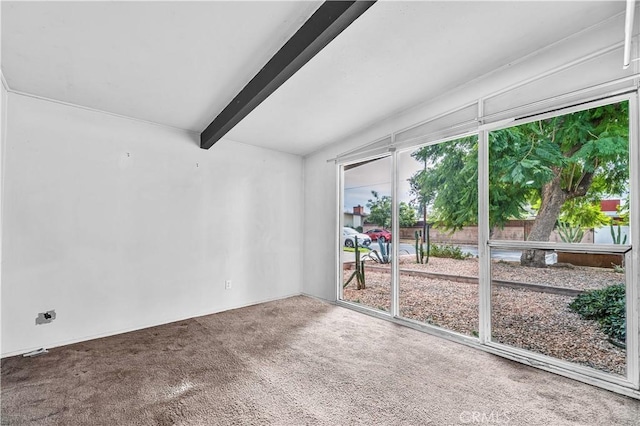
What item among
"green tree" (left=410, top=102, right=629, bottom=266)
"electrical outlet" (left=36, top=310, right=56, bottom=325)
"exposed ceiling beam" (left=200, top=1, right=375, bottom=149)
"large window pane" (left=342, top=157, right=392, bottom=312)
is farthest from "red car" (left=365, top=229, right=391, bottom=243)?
"electrical outlet" (left=36, top=310, right=56, bottom=325)

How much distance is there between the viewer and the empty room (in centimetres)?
187

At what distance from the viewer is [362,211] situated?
407cm

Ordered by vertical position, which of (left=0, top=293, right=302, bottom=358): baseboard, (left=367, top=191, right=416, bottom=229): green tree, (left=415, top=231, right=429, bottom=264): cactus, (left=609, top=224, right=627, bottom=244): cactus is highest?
(left=367, top=191, right=416, bottom=229): green tree

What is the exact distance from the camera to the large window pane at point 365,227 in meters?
3.73

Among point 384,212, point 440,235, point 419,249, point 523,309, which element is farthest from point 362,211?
point 523,309

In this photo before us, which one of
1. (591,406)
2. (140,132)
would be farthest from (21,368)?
(591,406)

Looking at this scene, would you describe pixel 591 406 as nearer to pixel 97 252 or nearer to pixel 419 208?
pixel 419 208

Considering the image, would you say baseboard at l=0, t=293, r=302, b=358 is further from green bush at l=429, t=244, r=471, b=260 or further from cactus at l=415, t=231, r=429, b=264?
green bush at l=429, t=244, r=471, b=260

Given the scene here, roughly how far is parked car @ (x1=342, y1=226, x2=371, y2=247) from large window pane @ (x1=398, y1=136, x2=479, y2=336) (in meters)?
0.62

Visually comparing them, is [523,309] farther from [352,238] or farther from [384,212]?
[352,238]

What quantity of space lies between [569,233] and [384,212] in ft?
6.05

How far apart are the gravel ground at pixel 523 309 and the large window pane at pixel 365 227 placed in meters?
0.47

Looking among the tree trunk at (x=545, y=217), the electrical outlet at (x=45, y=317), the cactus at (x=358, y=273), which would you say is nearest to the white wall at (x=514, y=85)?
the cactus at (x=358, y=273)

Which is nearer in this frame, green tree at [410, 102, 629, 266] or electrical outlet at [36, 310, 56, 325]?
green tree at [410, 102, 629, 266]
